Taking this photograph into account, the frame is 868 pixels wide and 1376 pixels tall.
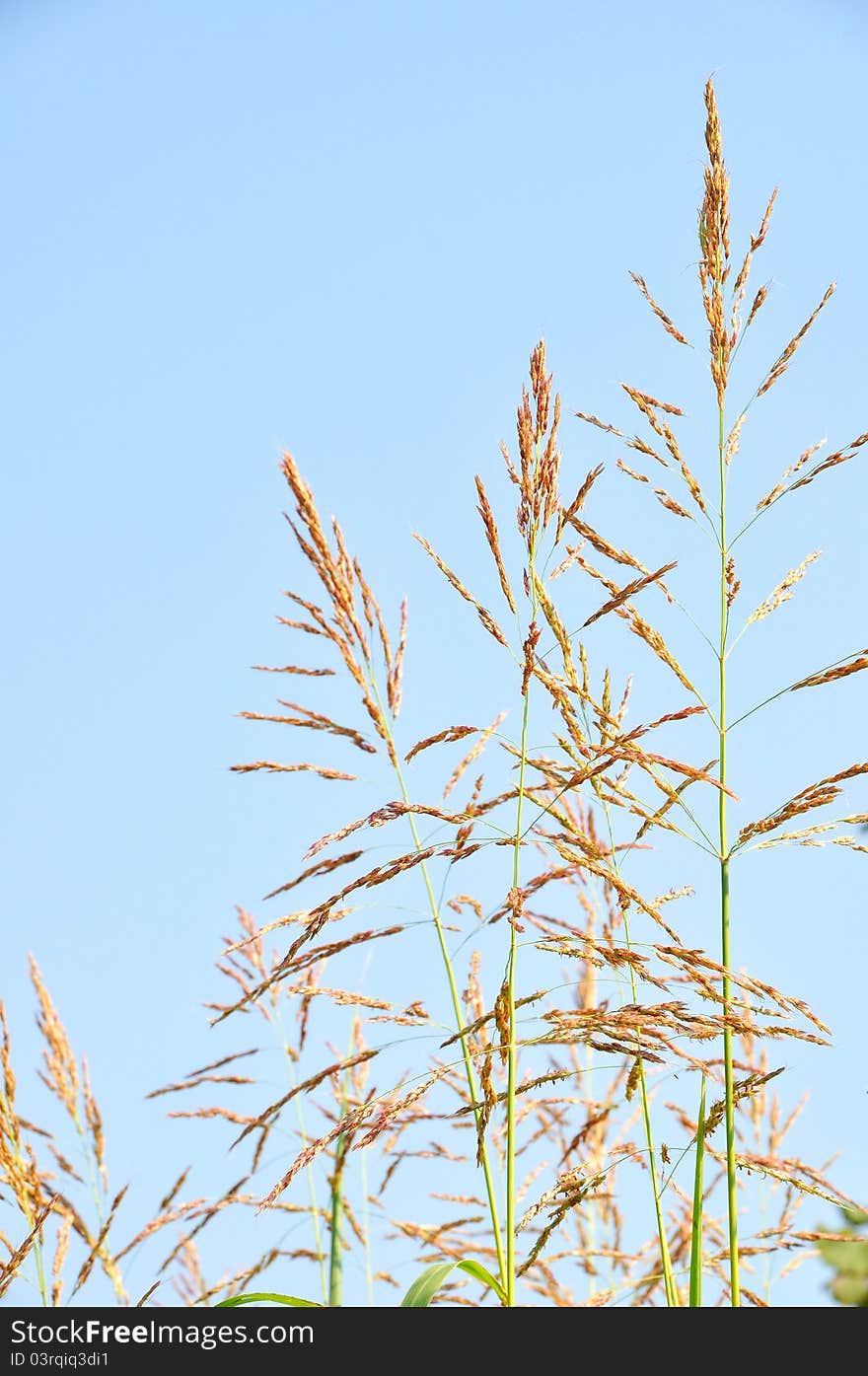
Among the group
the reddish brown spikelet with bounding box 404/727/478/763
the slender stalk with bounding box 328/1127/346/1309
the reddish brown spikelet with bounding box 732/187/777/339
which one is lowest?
the slender stalk with bounding box 328/1127/346/1309

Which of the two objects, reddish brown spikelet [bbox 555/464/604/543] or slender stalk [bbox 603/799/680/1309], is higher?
reddish brown spikelet [bbox 555/464/604/543]

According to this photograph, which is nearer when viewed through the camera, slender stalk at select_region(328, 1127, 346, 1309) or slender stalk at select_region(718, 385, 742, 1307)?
slender stalk at select_region(718, 385, 742, 1307)

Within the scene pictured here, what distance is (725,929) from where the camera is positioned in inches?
53.9

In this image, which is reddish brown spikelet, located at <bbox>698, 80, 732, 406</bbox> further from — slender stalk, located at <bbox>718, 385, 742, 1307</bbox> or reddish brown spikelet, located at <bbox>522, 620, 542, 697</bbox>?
reddish brown spikelet, located at <bbox>522, 620, 542, 697</bbox>

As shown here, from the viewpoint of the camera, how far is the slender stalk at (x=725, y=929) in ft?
4.01

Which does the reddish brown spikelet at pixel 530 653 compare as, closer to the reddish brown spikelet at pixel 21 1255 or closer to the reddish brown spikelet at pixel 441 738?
the reddish brown spikelet at pixel 441 738

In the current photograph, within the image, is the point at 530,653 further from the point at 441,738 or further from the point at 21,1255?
the point at 21,1255

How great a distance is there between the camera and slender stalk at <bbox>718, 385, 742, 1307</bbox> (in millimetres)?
1224

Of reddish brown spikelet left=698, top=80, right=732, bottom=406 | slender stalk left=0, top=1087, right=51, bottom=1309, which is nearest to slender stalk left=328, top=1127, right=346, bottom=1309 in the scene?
slender stalk left=0, top=1087, right=51, bottom=1309

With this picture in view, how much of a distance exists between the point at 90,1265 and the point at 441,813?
1.07 metres

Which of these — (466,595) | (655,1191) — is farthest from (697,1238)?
(466,595)
